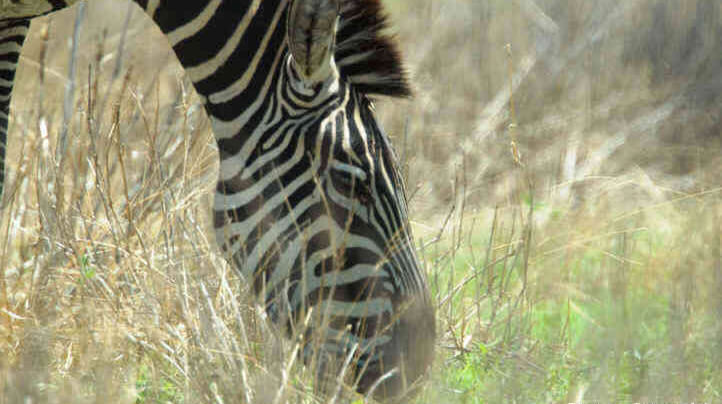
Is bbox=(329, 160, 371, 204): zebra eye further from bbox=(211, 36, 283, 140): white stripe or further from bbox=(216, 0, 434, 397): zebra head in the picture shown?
bbox=(211, 36, 283, 140): white stripe

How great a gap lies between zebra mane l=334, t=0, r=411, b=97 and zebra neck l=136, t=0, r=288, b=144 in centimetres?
22

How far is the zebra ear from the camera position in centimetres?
288

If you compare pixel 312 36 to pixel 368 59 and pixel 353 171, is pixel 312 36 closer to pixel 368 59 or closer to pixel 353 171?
pixel 368 59

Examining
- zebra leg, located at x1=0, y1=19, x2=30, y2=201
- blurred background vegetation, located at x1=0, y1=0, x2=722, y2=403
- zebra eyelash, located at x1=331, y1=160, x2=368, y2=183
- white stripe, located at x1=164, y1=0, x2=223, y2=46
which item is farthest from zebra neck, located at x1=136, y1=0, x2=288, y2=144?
zebra leg, located at x1=0, y1=19, x2=30, y2=201

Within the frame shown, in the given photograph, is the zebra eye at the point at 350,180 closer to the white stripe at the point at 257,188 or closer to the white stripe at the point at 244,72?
the white stripe at the point at 257,188

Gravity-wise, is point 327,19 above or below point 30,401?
above

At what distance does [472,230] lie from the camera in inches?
166

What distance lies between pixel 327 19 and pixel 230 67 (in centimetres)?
53

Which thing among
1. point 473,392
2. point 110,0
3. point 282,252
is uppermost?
point 110,0

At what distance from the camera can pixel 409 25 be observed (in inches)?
372

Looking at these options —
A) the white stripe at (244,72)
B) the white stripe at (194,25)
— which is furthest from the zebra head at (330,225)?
the white stripe at (194,25)

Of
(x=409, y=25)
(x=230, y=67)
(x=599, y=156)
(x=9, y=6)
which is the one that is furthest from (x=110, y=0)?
(x=230, y=67)

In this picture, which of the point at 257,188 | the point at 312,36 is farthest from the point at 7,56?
the point at 312,36

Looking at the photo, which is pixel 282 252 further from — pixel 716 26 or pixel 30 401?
pixel 716 26
